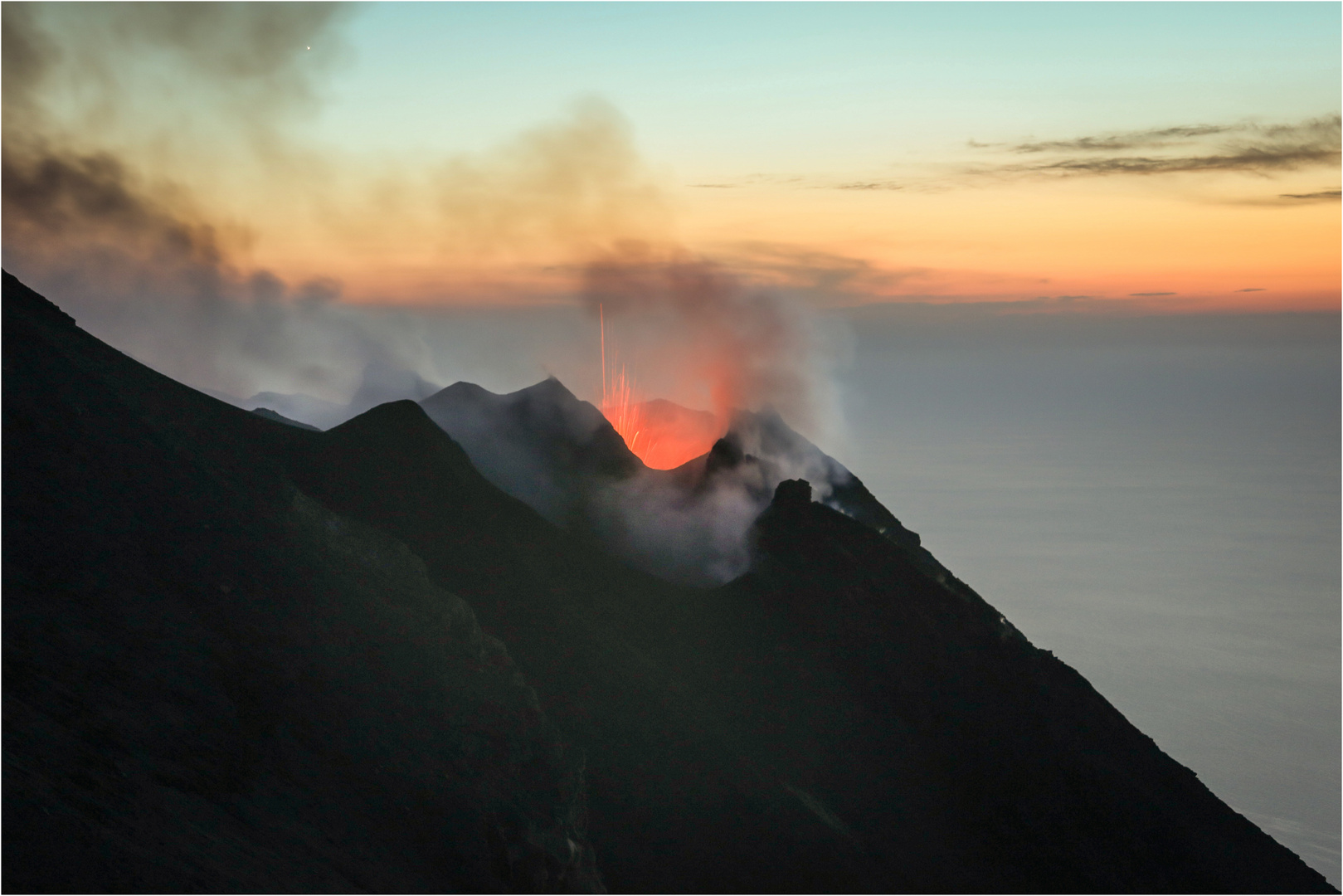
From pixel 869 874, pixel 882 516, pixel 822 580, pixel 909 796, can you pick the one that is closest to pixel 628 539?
pixel 822 580

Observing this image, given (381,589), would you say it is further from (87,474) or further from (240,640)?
(87,474)

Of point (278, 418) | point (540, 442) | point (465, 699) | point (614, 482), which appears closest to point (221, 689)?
point (465, 699)

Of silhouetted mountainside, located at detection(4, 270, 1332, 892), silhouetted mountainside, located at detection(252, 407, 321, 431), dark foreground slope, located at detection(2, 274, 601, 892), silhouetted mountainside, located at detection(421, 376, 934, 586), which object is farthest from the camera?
silhouetted mountainside, located at detection(252, 407, 321, 431)

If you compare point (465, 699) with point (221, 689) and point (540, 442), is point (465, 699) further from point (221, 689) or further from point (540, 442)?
point (540, 442)

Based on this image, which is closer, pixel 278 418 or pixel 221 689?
pixel 221 689

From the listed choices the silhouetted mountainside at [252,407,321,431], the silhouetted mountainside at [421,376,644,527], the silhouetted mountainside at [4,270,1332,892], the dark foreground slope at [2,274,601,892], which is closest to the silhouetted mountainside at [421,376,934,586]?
the silhouetted mountainside at [421,376,644,527]

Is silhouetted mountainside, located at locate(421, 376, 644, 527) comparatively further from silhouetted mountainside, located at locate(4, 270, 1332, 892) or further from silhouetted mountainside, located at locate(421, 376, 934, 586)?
silhouetted mountainside, located at locate(4, 270, 1332, 892)
